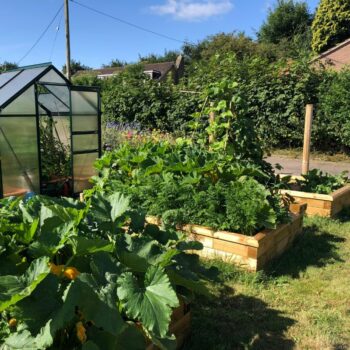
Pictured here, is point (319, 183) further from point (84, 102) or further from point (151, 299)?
point (151, 299)

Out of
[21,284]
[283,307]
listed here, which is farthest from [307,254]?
[21,284]

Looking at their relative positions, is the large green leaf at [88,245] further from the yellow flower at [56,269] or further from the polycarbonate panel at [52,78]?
the polycarbonate panel at [52,78]

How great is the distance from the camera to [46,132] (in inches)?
278

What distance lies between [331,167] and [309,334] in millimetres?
8417

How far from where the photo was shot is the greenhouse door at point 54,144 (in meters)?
→ 6.59

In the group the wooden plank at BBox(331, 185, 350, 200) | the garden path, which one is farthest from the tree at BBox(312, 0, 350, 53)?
the wooden plank at BBox(331, 185, 350, 200)

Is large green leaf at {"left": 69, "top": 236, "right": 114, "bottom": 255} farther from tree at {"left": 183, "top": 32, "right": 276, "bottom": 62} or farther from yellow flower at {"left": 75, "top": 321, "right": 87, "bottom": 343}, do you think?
Result: tree at {"left": 183, "top": 32, "right": 276, "bottom": 62}

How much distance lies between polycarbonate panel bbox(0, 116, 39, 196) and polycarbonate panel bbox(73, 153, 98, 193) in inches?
28.4

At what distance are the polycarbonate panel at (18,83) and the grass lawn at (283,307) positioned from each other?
4.03 m

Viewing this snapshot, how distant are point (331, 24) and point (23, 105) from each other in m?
26.0

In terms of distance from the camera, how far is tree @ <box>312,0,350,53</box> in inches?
1015

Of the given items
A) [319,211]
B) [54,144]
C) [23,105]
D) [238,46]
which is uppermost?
[238,46]

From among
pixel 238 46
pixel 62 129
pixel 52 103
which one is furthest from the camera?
pixel 238 46

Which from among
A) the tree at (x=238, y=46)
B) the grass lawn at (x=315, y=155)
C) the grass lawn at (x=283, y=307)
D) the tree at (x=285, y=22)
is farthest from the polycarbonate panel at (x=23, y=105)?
the tree at (x=285, y=22)
